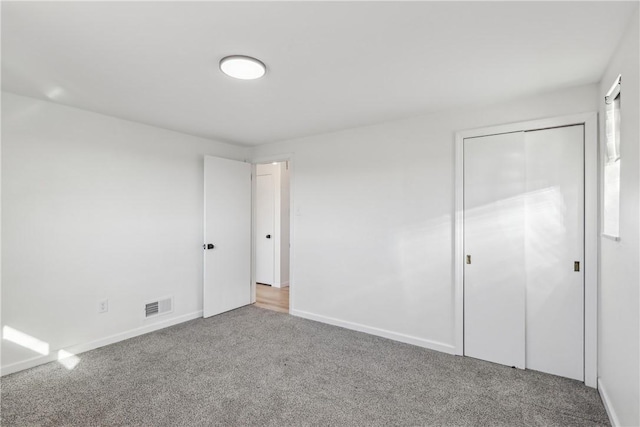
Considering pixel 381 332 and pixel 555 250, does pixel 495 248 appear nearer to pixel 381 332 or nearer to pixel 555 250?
pixel 555 250

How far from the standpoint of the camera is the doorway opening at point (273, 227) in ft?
18.9

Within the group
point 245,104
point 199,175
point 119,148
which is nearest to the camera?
point 245,104

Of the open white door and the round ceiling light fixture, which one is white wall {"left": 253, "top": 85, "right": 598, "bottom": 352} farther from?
the round ceiling light fixture

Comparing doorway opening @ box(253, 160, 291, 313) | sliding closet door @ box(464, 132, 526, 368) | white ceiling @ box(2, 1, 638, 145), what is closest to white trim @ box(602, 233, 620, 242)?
sliding closet door @ box(464, 132, 526, 368)

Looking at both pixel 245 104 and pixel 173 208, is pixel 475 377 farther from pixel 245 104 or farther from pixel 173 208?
pixel 173 208

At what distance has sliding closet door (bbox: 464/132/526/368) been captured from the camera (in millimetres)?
2709

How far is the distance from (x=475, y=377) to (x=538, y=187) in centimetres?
169

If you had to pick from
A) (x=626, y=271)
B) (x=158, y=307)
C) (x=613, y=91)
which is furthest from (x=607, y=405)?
(x=158, y=307)

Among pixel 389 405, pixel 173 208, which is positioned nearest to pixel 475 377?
pixel 389 405

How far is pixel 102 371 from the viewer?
8.70ft

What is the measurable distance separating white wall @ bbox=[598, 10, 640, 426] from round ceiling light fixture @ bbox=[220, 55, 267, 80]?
81.7 inches

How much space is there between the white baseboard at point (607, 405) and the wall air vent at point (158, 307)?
4070 mm

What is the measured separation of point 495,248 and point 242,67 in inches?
102

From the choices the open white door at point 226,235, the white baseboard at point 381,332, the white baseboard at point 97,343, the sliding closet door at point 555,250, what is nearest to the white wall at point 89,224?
the white baseboard at point 97,343
